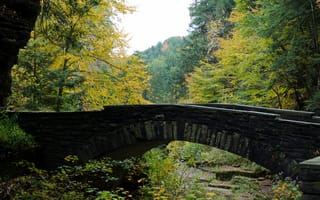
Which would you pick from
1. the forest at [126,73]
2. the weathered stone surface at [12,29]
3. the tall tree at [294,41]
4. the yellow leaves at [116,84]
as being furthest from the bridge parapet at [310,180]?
the yellow leaves at [116,84]

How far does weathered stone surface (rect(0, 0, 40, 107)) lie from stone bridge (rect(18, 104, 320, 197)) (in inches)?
62.5

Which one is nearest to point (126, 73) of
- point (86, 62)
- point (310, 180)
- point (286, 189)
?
point (86, 62)

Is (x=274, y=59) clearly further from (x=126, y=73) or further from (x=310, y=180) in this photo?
(x=310, y=180)

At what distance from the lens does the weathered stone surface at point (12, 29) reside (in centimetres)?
586

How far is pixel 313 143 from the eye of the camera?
5273mm

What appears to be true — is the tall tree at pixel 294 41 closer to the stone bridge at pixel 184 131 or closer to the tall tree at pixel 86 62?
the stone bridge at pixel 184 131

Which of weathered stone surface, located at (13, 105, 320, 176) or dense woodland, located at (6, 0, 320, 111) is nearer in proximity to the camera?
weathered stone surface, located at (13, 105, 320, 176)

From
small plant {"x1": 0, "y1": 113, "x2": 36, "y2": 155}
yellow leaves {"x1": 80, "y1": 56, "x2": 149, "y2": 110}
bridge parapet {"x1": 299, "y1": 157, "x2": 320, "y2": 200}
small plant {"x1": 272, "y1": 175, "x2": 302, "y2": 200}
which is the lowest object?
small plant {"x1": 272, "y1": 175, "x2": 302, "y2": 200}

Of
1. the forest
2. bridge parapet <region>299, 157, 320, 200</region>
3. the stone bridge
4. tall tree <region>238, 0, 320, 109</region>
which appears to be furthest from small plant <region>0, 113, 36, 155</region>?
tall tree <region>238, 0, 320, 109</region>

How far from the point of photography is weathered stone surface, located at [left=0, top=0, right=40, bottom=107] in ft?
19.2

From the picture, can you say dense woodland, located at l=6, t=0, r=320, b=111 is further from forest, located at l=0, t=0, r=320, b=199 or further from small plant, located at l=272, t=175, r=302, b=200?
small plant, located at l=272, t=175, r=302, b=200

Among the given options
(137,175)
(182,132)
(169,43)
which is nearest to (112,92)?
(137,175)

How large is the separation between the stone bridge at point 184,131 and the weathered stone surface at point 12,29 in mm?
1587

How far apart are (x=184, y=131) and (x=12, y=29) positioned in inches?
151
